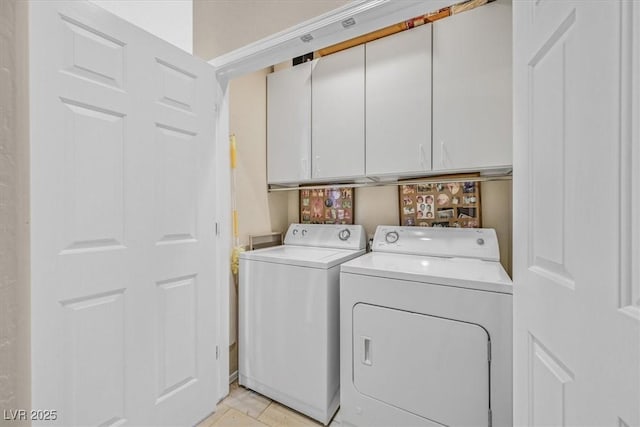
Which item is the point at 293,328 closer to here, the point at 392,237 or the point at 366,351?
the point at 366,351

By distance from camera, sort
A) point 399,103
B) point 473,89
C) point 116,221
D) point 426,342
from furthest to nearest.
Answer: point 399,103 → point 473,89 → point 426,342 → point 116,221

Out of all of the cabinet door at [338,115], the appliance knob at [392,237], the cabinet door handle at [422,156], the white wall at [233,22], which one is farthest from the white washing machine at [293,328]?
the white wall at [233,22]

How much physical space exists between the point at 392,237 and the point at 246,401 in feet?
4.75

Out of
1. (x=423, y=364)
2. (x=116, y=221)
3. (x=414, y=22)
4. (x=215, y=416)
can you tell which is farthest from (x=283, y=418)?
(x=414, y=22)

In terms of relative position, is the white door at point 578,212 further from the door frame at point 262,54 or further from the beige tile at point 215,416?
the beige tile at point 215,416

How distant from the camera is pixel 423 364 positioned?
1.37 metres

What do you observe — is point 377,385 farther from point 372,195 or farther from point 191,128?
point 191,128

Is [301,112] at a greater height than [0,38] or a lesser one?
greater

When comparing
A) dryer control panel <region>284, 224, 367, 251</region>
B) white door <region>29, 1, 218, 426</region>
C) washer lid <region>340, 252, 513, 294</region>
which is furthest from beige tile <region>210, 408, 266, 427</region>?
dryer control panel <region>284, 224, 367, 251</region>

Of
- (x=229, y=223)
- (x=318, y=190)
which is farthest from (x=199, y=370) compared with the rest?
(x=318, y=190)

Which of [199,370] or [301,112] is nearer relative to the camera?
[199,370]

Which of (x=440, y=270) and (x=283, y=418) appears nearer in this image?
(x=440, y=270)

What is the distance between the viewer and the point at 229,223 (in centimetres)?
193

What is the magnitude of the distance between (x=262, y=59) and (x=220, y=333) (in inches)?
67.0
